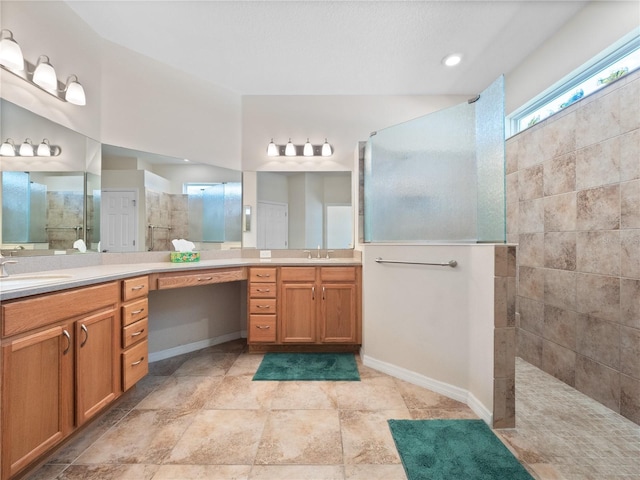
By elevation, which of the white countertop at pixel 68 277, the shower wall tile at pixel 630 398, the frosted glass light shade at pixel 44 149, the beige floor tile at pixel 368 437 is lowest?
the beige floor tile at pixel 368 437

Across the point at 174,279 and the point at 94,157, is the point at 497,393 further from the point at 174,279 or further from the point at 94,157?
the point at 94,157

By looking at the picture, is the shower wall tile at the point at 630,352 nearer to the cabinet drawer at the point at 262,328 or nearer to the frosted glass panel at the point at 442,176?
the frosted glass panel at the point at 442,176

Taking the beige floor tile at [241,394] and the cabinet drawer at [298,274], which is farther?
the cabinet drawer at [298,274]

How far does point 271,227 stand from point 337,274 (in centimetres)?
99

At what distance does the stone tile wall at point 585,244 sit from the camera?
1580 millimetres

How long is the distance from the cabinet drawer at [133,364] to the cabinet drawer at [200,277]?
1.43 feet

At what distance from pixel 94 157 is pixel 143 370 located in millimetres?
1694

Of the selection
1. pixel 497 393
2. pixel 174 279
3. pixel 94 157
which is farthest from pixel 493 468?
pixel 94 157

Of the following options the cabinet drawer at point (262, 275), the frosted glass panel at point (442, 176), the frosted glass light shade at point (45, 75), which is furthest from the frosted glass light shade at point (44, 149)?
the frosted glass panel at point (442, 176)

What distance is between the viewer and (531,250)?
7.38 feet

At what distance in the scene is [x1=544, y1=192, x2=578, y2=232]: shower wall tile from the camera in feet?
6.29

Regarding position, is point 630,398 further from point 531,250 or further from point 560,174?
point 560,174

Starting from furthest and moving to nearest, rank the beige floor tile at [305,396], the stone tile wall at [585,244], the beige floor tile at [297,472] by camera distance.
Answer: the beige floor tile at [305,396] → the stone tile wall at [585,244] → the beige floor tile at [297,472]

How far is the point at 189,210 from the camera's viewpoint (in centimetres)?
268
